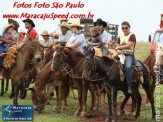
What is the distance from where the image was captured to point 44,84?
12336mm

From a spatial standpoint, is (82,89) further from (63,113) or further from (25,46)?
(25,46)

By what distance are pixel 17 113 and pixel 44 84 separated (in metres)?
1.39

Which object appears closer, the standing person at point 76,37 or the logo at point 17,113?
the logo at point 17,113

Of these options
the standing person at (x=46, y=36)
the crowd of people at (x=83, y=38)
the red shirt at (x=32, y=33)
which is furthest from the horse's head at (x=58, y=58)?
the standing person at (x=46, y=36)

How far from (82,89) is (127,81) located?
6.06 feet

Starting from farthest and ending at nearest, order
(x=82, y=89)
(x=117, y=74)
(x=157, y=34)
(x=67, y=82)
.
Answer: (x=157, y=34), (x=67, y=82), (x=82, y=89), (x=117, y=74)

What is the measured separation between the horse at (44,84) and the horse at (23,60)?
105cm

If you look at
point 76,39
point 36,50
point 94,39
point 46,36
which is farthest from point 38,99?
point 46,36

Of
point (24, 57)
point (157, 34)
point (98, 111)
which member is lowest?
point (98, 111)

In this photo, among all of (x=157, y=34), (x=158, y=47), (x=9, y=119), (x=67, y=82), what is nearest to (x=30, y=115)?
(x=9, y=119)

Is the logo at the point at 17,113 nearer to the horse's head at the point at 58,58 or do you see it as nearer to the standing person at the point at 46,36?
the horse's head at the point at 58,58

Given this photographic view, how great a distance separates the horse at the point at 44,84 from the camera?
1220cm

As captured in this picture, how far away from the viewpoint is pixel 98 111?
1325 centimetres

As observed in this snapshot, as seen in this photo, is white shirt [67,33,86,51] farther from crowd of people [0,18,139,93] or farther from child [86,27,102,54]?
child [86,27,102,54]
